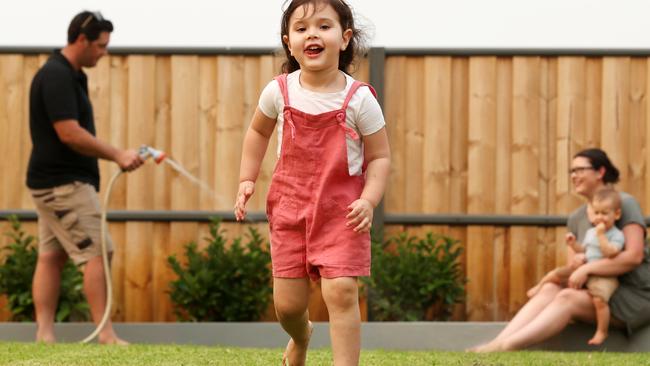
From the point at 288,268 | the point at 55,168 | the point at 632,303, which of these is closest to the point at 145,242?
the point at 55,168

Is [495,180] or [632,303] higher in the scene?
[495,180]

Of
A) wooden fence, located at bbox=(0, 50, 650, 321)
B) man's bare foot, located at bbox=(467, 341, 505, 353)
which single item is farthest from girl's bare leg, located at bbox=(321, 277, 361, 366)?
wooden fence, located at bbox=(0, 50, 650, 321)

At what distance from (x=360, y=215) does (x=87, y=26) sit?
9.73ft

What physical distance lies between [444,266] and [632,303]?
1255mm

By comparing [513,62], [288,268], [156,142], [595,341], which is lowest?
[595,341]

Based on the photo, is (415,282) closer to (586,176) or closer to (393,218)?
(393,218)

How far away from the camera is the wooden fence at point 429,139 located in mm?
7258

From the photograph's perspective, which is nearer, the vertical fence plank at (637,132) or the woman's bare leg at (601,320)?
the woman's bare leg at (601,320)

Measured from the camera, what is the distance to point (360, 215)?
12.4 feet

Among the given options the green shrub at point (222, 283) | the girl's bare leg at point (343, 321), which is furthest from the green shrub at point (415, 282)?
the girl's bare leg at point (343, 321)

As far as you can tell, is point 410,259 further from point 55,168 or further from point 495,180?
point 55,168

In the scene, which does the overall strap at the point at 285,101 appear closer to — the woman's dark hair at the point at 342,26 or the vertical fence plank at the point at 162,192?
the woman's dark hair at the point at 342,26

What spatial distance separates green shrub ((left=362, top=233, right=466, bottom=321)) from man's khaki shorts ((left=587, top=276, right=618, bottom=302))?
1108mm

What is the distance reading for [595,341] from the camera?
19.9ft
